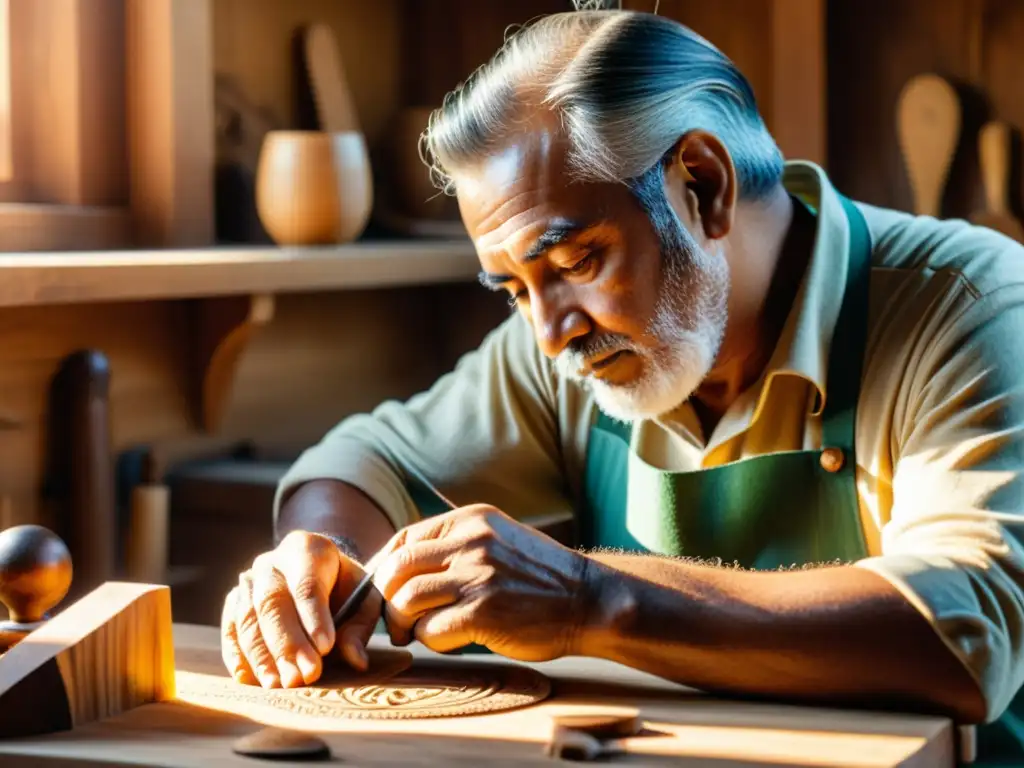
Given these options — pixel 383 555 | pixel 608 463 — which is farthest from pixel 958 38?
pixel 383 555

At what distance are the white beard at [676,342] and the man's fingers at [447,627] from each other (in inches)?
17.7

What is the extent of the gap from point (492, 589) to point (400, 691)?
0.45 feet

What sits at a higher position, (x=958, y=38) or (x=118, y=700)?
(x=958, y=38)

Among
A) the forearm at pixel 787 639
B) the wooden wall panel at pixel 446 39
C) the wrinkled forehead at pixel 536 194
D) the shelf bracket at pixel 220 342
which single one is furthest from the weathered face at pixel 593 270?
the wooden wall panel at pixel 446 39

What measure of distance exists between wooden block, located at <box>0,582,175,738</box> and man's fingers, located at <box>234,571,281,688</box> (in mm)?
91

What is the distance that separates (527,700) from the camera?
1.49 metres

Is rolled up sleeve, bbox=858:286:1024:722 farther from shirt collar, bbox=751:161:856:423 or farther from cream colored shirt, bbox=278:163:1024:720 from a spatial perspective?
shirt collar, bbox=751:161:856:423

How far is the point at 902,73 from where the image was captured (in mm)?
3023

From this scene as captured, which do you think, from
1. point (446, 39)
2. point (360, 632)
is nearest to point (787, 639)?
point (360, 632)

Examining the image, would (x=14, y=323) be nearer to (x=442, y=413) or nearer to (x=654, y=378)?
(x=442, y=413)

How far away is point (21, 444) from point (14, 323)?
7.6 inches

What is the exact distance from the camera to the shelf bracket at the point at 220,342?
2.61 meters

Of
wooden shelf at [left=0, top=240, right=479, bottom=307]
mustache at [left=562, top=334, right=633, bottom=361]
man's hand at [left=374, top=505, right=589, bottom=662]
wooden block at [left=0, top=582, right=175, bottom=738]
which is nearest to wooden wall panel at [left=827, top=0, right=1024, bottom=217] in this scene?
wooden shelf at [left=0, top=240, right=479, bottom=307]

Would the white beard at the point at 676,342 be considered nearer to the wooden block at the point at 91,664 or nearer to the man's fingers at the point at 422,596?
the man's fingers at the point at 422,596
